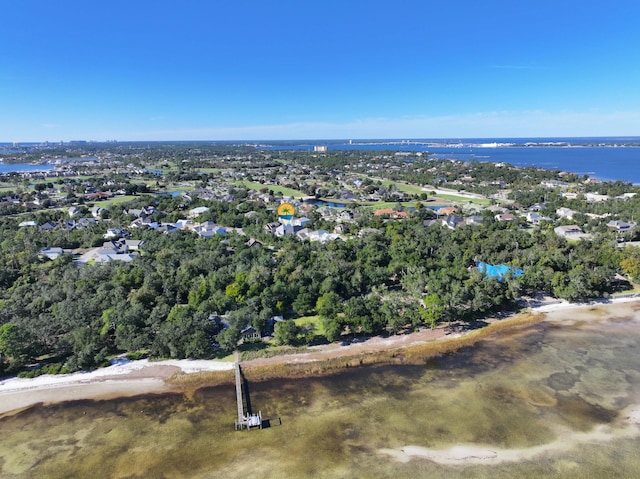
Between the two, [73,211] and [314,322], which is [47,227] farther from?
[314,322]

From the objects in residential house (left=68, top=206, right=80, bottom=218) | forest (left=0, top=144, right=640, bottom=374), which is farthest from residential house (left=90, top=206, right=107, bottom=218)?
forest (left=0, top=144, right=640, bottom=374)

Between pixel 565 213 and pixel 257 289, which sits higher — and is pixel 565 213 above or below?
above

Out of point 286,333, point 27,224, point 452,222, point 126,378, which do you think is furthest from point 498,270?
point 27,224

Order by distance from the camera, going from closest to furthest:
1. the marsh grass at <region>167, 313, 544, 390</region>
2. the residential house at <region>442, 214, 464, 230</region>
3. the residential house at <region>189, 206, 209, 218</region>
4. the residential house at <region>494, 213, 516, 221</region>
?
1. the marsh grass at <region>167, 313, 544, 390</region>
2. the residential house at <region>442, 214, 464, 230</region>
3. the residential house at <region>494, 213, 516, 221</region>
4. the residential house at <region>189, 206, 209, 218</region>

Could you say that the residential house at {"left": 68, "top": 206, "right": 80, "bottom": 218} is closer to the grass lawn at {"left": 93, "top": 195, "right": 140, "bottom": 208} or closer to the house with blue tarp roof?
the grass lawn at {"left": 93, "top": 195, "right": 140, "bottom": 208}

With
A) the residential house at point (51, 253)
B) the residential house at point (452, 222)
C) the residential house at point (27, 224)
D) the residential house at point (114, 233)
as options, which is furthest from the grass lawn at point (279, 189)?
the residential house at point (51, 253)
